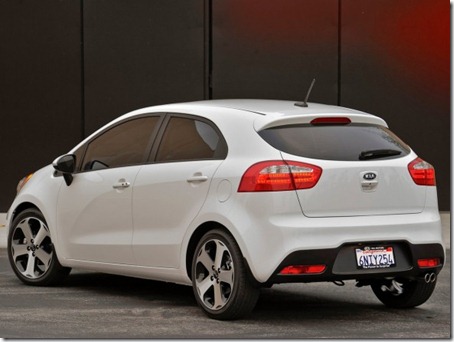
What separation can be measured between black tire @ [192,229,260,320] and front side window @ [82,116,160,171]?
1.23 m

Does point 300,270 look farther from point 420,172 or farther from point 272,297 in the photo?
point 272,297

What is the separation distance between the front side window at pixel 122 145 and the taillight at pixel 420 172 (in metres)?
2.12

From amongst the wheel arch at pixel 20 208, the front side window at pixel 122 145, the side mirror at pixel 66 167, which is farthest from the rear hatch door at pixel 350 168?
the wheel arch at pixel 20 208

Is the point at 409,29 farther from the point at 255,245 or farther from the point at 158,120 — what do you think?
the point at 255,245

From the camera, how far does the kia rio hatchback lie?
830cm

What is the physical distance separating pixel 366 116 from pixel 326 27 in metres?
9.84

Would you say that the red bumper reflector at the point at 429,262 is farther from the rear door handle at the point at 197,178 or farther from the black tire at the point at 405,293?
the rear door handle at the point at 197,178

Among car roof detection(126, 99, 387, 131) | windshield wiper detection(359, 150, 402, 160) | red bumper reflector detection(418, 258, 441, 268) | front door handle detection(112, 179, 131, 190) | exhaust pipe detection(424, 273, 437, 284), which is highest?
car roof detection(126, 99, 387, 131)

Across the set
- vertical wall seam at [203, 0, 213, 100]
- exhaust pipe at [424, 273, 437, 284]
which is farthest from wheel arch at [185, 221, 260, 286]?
vertical wall seam at [203, 0, 213, 100]

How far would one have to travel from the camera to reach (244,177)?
8.41 metres

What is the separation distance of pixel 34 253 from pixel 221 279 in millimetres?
2542

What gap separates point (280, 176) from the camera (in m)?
8.34

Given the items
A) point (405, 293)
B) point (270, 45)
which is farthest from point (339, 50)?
point (405, 293)

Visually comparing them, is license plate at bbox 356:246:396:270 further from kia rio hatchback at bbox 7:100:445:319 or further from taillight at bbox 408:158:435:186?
taillight at bbox 408:158:435:186
